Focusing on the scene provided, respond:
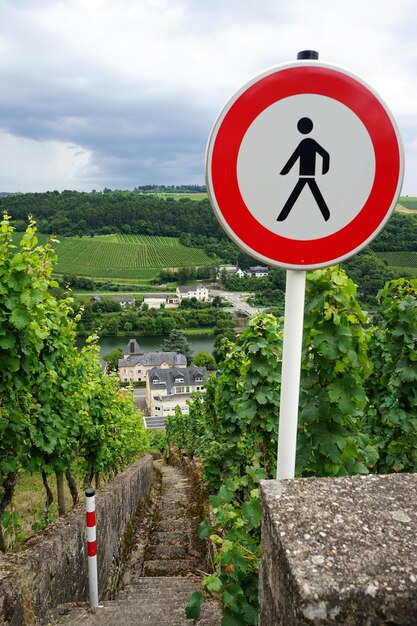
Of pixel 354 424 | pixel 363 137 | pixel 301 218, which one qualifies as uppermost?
pixel 363 137

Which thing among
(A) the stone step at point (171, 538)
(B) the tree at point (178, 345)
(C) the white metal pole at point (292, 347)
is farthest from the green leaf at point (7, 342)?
(B) the tree at point (178, 345)

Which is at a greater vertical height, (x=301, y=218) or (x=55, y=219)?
(x=55, y=219)

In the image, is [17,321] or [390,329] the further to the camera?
[390,329]

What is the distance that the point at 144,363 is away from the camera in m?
72.7

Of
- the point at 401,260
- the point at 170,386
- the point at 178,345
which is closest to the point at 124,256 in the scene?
the point at 178,345

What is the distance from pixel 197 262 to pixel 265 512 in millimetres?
121710

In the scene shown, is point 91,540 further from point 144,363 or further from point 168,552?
point 144,363

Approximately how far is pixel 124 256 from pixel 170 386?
2604 inches

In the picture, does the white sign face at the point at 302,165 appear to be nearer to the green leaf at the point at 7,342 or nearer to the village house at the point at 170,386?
the green leaf at the point at 7,342

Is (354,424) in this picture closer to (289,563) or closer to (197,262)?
(289,563)

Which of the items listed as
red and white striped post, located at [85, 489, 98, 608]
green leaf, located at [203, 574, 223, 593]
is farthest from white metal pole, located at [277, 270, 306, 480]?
red and white striped post, located at [85, 489, 98, 608]

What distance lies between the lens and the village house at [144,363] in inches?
2817

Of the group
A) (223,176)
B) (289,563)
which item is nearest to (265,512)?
(289,563)

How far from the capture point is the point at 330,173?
5.08 ft
